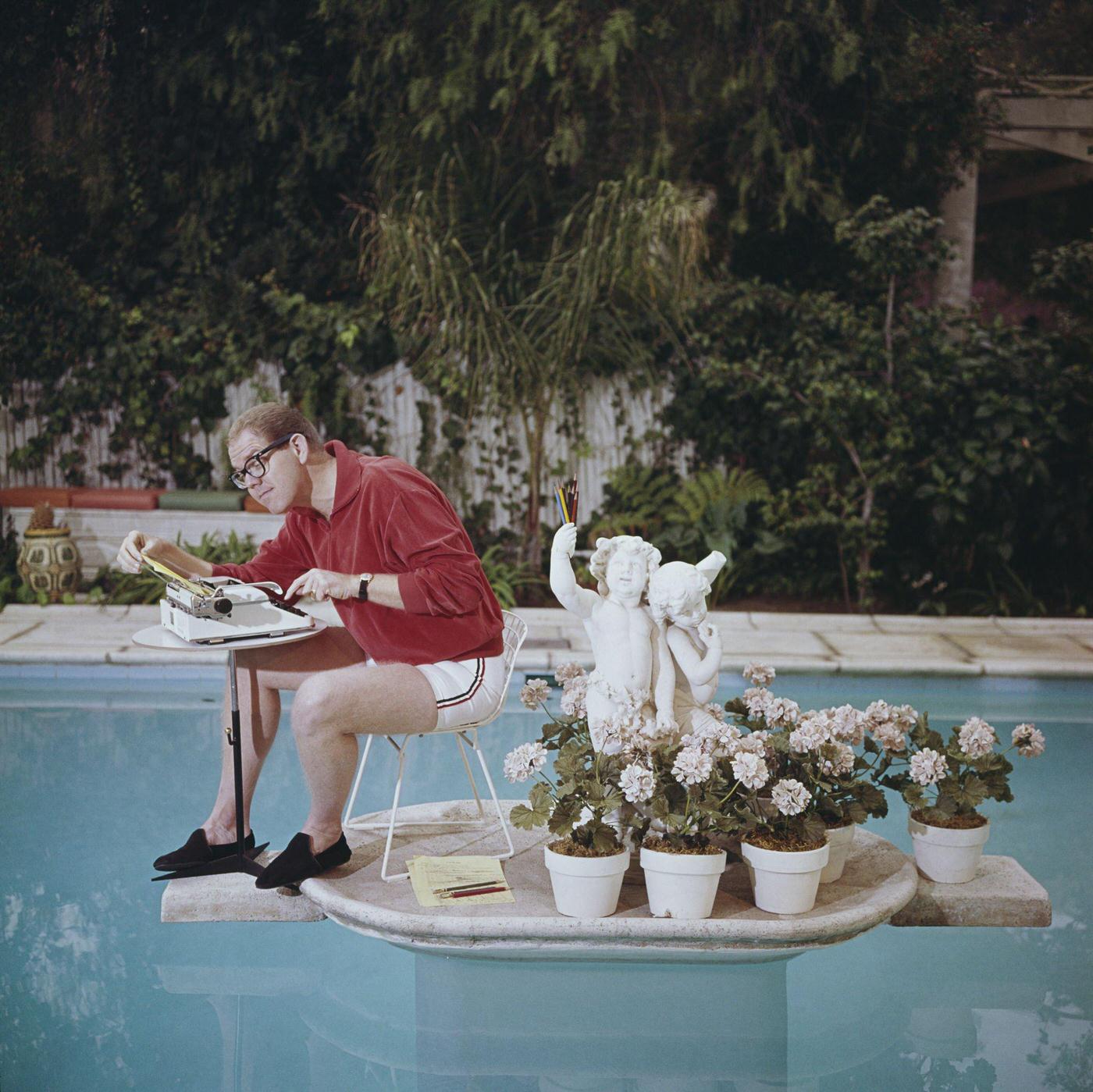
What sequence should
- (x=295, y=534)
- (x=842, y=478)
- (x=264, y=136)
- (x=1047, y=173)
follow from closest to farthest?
(x=295, y=534) < (x=842, y=478) < (x=264, y=136) < (x=1047, y=173)

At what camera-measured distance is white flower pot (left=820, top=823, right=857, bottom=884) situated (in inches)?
117

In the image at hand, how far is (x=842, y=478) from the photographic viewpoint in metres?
7.54

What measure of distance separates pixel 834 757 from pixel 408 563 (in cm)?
112

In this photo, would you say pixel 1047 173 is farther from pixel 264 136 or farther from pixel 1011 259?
pixel 264 136

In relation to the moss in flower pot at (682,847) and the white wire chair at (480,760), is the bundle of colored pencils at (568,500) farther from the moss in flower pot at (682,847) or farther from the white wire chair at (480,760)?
the moss in flower pot at (682,847)

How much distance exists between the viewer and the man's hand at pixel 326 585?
2.74 m

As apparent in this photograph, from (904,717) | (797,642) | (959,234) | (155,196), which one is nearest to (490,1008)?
(904,717)

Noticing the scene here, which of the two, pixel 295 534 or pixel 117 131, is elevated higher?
pixel 117 131

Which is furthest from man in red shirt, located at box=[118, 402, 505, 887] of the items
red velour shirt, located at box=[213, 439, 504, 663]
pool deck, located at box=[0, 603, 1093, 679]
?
pool deck, located at box=[0, 603, 1093, 679]

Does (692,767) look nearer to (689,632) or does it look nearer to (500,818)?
(689,632)

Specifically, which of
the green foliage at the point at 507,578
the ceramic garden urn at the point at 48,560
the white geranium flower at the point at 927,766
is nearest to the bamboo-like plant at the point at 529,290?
the green foliage at the point at 507,578

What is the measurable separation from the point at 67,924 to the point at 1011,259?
870cm

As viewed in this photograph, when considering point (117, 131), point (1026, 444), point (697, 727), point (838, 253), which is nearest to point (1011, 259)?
point (838, 253)

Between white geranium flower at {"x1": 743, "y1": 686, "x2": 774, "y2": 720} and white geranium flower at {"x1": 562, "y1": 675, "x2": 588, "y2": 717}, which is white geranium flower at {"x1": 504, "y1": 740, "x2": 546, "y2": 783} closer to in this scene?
white geranium flower at {"x1": 562, "y1": 675, "x2": 588, "y2": 717}
